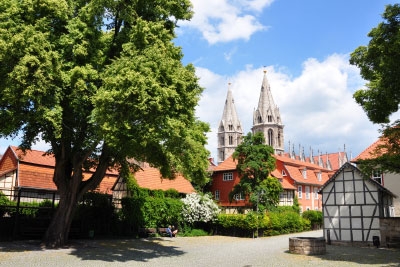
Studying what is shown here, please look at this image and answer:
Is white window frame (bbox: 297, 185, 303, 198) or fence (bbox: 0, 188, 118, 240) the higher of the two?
white window frame (bbox: 297, 185, 303, 198)

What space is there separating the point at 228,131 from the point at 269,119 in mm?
14249

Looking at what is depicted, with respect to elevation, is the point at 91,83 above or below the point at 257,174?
above

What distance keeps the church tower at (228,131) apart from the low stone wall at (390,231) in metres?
86.7

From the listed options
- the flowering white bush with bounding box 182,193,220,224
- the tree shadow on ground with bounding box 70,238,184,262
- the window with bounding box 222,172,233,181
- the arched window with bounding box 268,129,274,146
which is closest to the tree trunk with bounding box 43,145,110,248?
the tree shadow on ground with bounding box 70,238,184,262

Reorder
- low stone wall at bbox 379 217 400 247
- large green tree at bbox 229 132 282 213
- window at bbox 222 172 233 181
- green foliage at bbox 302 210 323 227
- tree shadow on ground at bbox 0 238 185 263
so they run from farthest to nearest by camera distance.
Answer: window at bbox 222 172 233 181
green foliage at bbox 302 210 323 227
large green tree at bbox 229 132 282 213
low stone wall at bbox 379 217 400 247
tree shadow on ground at bbox 0 238 185 263

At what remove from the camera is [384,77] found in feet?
56.2

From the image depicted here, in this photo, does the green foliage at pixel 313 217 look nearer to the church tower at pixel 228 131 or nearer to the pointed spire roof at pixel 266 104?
the pointed spire roof at pixel 266 104

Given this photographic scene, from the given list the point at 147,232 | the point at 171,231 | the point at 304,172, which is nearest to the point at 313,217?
the point at 304,172

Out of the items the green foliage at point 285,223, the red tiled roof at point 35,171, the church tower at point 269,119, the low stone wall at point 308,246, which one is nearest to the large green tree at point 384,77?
the low stone wall at point 308,246

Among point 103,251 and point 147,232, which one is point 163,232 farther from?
point 103,251

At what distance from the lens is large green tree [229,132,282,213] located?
132 ft

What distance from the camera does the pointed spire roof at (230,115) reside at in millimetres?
113500

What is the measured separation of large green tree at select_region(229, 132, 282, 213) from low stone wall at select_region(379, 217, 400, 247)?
15.7m

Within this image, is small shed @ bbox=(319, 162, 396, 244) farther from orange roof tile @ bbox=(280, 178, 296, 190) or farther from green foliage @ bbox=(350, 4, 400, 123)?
orange roof tile @ bbox=(280, 178, 296, 190)
